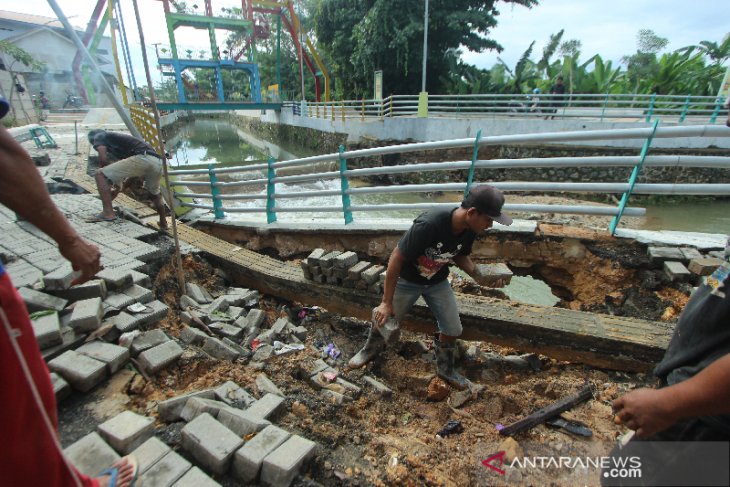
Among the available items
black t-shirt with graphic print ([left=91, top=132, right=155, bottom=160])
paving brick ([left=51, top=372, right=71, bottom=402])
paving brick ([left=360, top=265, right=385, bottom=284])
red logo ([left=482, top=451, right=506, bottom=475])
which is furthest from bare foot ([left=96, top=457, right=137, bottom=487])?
black t-shirt with graphic print ([left=91, top=132, right=155, bottom=160])

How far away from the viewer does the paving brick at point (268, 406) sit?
2.05m

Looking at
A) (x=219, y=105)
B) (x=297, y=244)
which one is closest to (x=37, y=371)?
(x=297, y=244)

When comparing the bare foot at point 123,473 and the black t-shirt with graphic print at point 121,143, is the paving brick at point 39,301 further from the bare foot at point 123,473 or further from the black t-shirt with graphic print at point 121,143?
the black t-shirt with graphic print at point 121,143

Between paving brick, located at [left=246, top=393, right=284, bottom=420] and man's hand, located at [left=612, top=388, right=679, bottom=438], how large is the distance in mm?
1740

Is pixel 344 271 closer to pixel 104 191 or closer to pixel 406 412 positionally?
pixel 406 412

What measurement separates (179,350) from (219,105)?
23775mm

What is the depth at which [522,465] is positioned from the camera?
2.04 m

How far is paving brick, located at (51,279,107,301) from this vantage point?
2777 millimetres

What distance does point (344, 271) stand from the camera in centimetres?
353

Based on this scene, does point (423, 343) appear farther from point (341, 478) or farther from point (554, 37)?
point (554, 37)

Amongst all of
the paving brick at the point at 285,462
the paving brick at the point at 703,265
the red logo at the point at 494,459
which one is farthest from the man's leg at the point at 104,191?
→ the paving brick at the point at 703,265

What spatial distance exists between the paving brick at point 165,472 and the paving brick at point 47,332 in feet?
4.24

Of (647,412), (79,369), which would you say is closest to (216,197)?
(79,369)

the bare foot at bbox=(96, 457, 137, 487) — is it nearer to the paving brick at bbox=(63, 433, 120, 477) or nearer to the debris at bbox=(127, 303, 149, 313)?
the paving brick at bbox=(63, 433, 120, 477)
